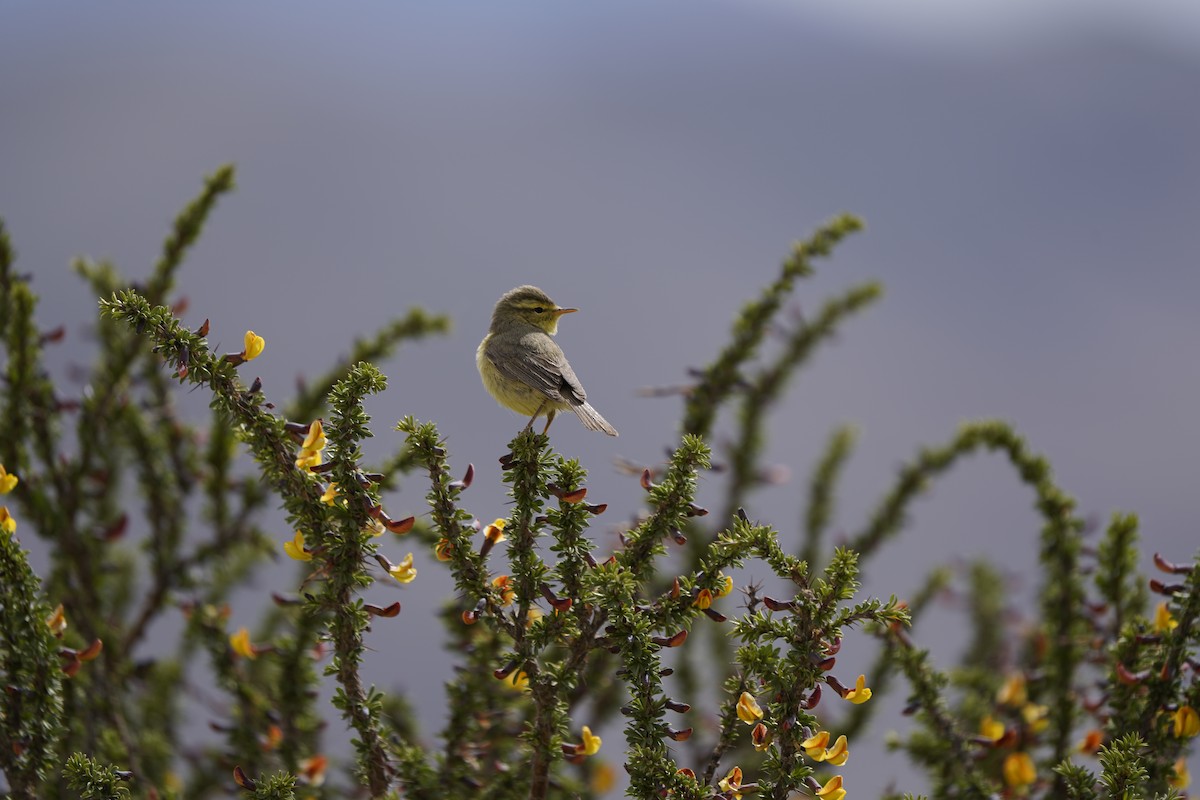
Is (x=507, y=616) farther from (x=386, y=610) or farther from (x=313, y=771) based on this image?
(x=313, y=771)

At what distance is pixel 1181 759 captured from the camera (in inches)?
117

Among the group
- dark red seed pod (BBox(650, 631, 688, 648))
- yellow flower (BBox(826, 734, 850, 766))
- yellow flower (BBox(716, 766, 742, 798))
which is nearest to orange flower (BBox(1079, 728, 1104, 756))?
yellow flower (BBox(826, 734, 850, 766))

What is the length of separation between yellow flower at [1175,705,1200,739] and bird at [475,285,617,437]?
1.47 meters

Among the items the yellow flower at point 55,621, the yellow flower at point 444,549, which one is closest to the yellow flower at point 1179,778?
the yellow flower at point 444,549

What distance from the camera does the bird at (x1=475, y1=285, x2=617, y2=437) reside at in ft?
11.1

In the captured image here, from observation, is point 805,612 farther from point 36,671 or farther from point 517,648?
point 36,671

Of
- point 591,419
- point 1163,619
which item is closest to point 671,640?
point 591,419

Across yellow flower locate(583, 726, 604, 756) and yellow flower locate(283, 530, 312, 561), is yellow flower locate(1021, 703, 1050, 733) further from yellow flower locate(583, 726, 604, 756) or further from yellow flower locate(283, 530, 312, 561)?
yellow flower locate(283, 530, 312, 561)

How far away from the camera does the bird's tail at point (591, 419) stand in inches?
125

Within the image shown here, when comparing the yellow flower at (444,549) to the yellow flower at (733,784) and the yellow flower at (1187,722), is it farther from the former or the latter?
the yellow flower at (1187,722)

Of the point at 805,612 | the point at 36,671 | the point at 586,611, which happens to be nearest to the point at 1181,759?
the point at 805,612

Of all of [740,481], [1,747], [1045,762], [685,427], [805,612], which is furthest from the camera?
[740,481]

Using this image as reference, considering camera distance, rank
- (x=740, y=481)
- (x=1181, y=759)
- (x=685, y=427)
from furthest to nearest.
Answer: (x=740, y=481) → (x=685, y=427) → (x=1181, y=759)

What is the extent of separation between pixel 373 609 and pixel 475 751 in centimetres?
90
